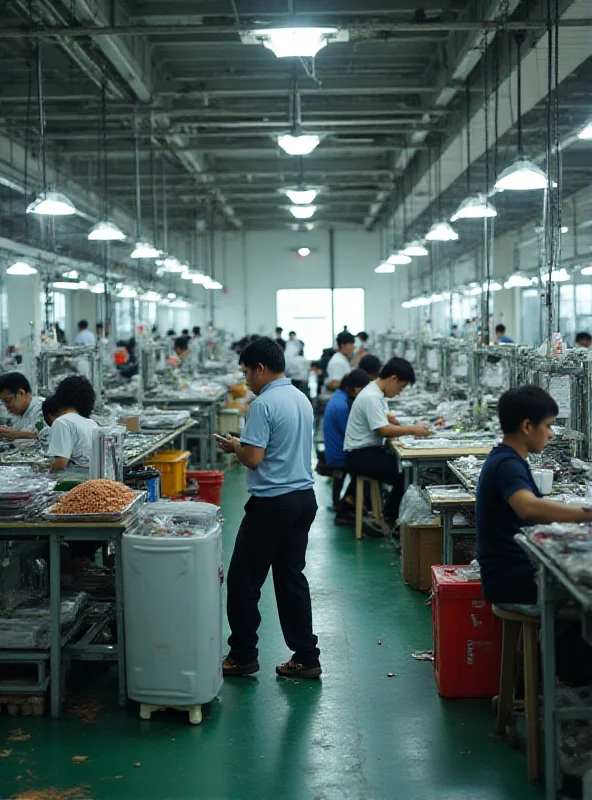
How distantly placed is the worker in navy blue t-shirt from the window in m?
21.8

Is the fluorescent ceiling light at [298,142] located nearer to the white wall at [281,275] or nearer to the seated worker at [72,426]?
the seated worker at [72,426]

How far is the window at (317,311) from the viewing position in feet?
83.3

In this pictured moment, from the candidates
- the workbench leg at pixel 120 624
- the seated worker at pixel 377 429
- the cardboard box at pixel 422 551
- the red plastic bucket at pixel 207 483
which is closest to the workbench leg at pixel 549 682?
the workbench leg at pixel 120 624

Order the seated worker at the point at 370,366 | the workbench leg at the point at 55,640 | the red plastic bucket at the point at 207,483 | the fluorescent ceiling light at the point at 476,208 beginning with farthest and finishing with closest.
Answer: the red plastic bucket at the point at 207,483
the seated worker at the point at 370,366
the fluorescent ceiling light at the point at 476,208
the workbench leg at the point at 55,640

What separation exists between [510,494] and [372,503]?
4.30m

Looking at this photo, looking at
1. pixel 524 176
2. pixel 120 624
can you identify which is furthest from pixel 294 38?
pixel 120 624

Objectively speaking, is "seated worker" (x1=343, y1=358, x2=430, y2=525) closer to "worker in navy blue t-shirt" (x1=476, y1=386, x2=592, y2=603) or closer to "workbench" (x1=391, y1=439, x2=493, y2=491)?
"workbench" (x1=391, y1=439, x2=493, y2=491)

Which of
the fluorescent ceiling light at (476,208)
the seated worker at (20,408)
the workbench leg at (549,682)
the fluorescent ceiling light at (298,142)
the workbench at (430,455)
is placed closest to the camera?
the workbench leg at (549,682)

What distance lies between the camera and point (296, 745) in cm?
367

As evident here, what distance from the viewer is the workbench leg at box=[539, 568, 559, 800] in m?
3.06

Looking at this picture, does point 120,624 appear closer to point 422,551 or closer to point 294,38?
point 422,551

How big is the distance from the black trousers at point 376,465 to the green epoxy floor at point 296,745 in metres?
2.47

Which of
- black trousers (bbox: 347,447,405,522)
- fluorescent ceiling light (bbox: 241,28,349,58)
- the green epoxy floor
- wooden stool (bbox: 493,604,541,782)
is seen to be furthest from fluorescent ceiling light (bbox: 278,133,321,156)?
wooden stool (bbox: 493,604,541,782)

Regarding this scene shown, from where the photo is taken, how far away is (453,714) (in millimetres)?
3947
